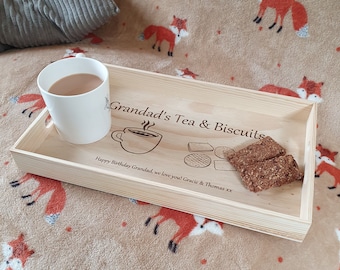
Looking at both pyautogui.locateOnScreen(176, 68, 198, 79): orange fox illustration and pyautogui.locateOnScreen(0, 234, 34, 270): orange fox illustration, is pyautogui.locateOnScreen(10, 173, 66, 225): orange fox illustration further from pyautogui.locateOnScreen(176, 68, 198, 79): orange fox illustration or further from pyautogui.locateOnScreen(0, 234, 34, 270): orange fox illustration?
pyautogui.locateOnScreen(176, 68, 198, 79): orange fox illustration

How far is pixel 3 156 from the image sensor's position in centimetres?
67

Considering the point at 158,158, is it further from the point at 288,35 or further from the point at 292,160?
the point at 288,35

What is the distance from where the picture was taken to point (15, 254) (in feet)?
1.75

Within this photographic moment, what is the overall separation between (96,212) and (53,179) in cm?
10

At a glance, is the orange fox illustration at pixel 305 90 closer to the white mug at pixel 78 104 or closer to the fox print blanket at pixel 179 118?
the fox print blanket at pixel 179 118

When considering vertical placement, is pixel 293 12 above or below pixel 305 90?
above

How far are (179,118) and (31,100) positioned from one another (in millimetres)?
322

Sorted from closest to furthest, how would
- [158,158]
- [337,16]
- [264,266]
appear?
[264,266] → [158,158] → [337,16]

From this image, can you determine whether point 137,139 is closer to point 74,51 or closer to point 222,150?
point 222,150

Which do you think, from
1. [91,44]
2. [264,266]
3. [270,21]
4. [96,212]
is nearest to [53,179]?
[96,212]

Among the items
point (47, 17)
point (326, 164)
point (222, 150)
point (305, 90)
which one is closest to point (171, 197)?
point (222, 150)

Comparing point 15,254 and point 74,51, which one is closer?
point 15,254

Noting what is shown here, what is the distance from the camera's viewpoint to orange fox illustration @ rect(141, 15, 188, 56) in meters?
0.91

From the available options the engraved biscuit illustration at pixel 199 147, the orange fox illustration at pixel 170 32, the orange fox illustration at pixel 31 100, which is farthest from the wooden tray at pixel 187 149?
the orange fox illustration at pixel 170 32
